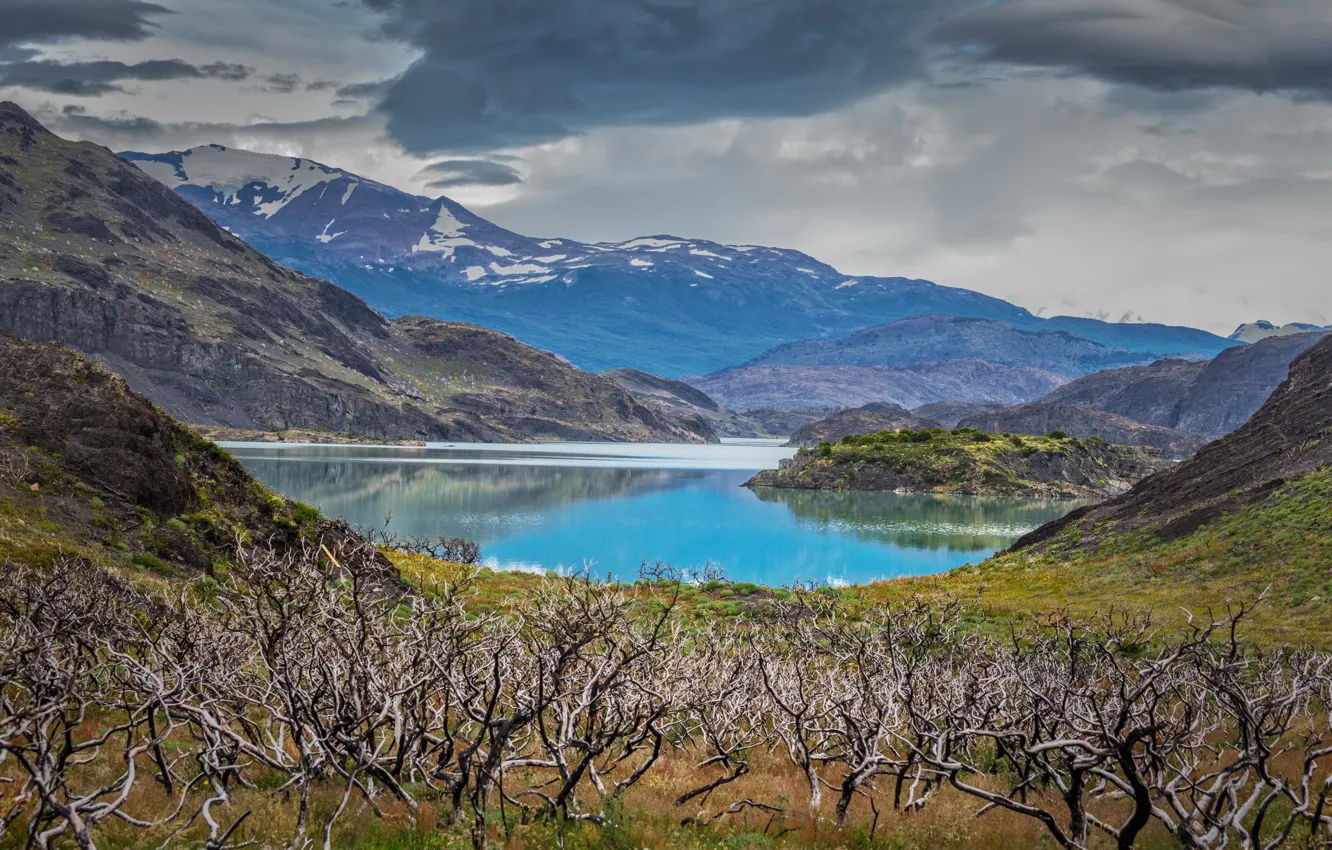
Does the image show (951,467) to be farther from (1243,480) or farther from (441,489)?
(1243,480)

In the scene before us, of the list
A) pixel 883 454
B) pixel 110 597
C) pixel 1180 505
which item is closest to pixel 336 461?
pixel 883 454

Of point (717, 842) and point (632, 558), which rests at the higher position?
point (717, 842)

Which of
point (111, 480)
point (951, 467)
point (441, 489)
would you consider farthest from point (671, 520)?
point (111, 480)

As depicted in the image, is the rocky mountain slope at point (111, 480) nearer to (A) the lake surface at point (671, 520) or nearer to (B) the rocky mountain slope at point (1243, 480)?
(A) the lake surface at point (671, 520)

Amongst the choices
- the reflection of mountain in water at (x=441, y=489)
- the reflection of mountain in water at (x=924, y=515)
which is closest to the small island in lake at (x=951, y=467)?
the reflection of mountain in water at (x=924, y=515)

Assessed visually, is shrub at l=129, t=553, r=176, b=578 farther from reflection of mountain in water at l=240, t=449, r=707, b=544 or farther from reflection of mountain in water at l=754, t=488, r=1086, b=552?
reflection of mountain in water at l=754, t=488, r=1086, b=552

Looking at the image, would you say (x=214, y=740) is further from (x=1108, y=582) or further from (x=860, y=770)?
(x=1108, y=582)

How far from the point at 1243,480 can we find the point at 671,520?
65.0 metres

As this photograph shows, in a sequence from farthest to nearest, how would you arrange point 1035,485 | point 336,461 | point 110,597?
point 336,461, point 1035,485, point 110,597

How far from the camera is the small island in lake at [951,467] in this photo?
166250mm

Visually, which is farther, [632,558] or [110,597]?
[632,558]

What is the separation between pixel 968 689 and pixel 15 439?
3194 centimetres

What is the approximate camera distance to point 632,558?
8350 cm

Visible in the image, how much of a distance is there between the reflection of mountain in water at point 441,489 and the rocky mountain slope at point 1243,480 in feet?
167
